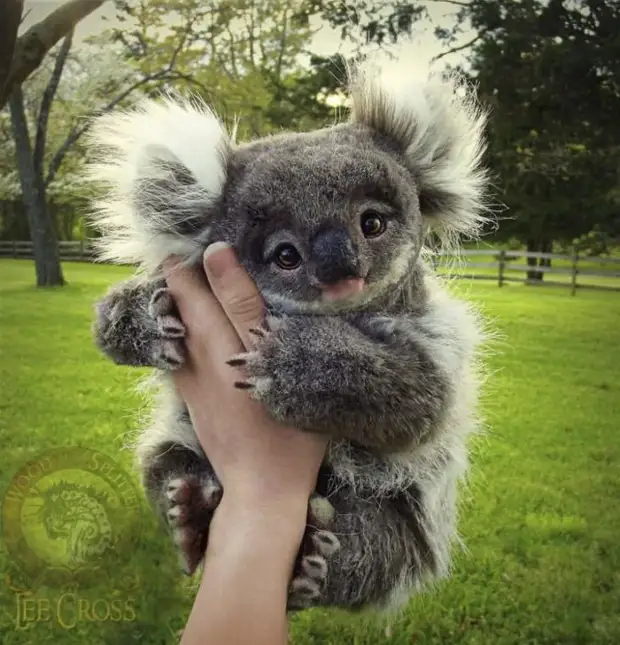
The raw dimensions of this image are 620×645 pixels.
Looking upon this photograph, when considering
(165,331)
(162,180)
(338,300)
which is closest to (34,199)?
(162,180)

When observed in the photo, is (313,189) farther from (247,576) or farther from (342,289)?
(247,576)

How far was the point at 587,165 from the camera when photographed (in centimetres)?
160

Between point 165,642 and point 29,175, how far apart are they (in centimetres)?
→ 111

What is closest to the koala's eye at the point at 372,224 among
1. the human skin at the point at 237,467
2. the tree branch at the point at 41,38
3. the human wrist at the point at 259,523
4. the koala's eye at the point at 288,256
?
the koala's eye at the point at 288,256

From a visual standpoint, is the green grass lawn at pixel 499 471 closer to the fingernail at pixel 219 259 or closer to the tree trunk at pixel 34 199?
the tree trunk at pixel 34 199

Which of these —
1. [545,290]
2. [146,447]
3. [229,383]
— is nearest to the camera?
[229,383]

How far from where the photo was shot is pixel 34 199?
178 cm

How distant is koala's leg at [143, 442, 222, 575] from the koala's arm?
0.25 m

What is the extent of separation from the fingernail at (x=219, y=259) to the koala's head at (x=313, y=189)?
25 millimetres

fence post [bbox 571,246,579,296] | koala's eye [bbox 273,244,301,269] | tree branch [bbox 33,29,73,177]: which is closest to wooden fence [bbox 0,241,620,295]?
fence post [bbox 571,246,579,296]

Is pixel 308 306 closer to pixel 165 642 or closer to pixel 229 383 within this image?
pixel 229 383

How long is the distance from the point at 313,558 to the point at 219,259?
1.78 ft

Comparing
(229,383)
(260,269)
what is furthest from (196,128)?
(229,383)

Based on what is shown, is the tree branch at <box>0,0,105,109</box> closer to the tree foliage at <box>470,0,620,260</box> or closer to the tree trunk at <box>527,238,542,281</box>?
the tree foliage at <box>470,0,620,260</box>
